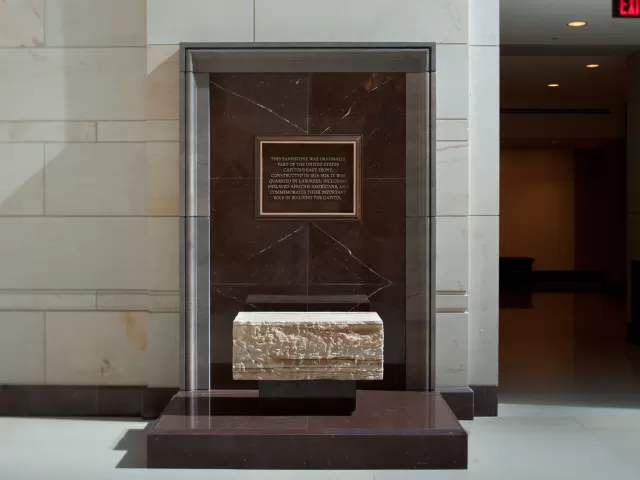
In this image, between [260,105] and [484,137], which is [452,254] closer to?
[484,137]

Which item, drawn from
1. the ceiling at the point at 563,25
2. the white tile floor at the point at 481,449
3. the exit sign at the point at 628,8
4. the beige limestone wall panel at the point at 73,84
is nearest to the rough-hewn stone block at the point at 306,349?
the white tile floor at the point at 481,449

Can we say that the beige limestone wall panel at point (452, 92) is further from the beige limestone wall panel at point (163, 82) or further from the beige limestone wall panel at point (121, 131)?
the beige limestone wall panel at point (121, 131)

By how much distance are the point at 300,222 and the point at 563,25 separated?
16.9 ft

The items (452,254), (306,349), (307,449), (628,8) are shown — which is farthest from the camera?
(628,8)

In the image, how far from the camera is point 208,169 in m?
6.08

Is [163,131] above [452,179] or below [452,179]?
above

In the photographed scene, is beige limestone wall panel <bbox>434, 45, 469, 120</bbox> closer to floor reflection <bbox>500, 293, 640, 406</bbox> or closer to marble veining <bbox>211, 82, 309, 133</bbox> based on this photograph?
marble veining <bbox>211, 82, 309, 133</bbox>

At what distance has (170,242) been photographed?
6.11 meters

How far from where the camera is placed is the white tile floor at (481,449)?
186 inches

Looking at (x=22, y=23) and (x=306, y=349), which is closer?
(x=306, y=349)

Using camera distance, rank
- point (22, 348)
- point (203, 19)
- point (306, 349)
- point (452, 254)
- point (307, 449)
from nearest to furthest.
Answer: point (307, 449), point (306, 349), point (203, 19), point (452, 254), point (22, 348)

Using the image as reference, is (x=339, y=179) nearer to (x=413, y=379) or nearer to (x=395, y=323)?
(x=395, y=323)

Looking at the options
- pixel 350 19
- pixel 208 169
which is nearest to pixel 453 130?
pixel 350 19

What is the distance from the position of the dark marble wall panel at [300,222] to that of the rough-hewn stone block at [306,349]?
0.83 meters
